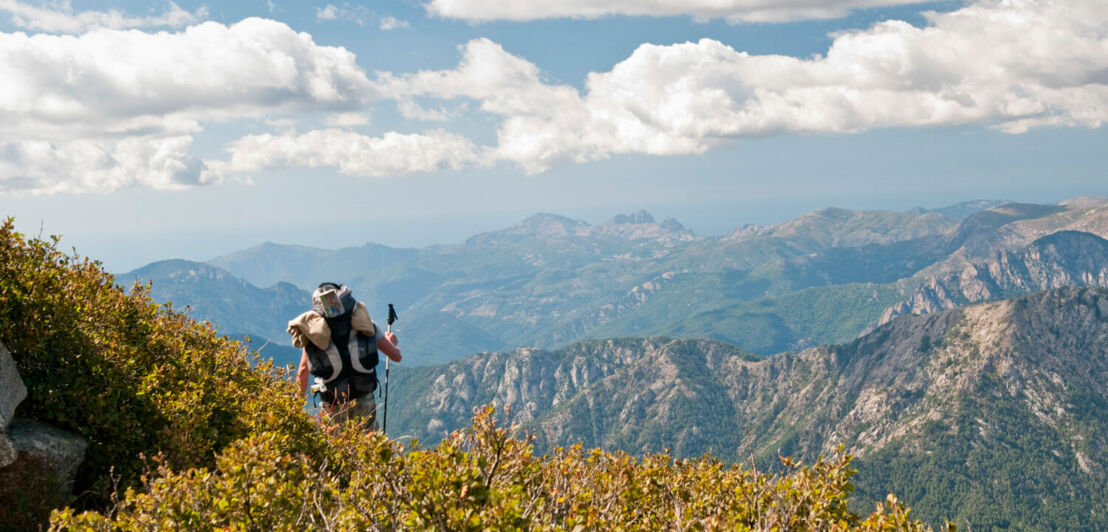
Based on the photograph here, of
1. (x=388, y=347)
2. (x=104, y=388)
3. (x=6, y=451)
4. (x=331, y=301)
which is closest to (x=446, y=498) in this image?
(x=6, y=451)

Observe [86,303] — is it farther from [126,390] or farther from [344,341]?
[344,341]

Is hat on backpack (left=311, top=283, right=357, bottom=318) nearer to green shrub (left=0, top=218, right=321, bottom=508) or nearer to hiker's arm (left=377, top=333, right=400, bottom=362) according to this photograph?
hiker's arm (left=377, top=333, right=400, bottom=362)

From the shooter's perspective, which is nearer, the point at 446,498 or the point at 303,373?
the point at 446,498

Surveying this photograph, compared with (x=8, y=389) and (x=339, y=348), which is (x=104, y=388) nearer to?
(x=8, y=389)

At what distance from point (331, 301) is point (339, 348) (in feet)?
5.04

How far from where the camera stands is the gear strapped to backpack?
1738 centimetres

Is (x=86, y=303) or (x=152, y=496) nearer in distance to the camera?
(x=152, y=496)

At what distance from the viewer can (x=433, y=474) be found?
6914mm

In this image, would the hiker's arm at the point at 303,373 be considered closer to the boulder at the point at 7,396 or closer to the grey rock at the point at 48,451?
the grey rock at the point at 48,451

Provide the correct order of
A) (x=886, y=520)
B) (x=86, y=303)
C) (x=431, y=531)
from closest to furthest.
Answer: (x=431, y=531), (x=886, y=520), (x=86, y=303)

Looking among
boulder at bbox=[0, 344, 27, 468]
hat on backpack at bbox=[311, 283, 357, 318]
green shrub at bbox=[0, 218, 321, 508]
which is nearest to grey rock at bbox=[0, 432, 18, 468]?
boulder at bbox=[0, 344, 27, 468]

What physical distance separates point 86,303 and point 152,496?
31.3 ft

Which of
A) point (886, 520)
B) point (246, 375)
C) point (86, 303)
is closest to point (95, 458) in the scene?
point (86, 303)

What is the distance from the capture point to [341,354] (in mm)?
17906
